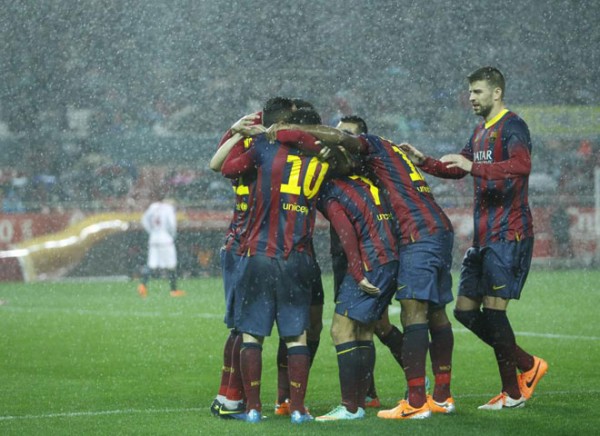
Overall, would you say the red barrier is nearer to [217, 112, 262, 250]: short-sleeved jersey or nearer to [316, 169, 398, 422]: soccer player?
[217, 112, 262, 250]: short-sleeved jersey

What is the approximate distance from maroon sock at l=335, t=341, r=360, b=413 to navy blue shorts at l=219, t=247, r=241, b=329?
62 centimetres

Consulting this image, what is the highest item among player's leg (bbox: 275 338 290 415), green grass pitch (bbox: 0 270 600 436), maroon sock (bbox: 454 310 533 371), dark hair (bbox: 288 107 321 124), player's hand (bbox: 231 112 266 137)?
dark hair (bbox: 288 107 321 124)

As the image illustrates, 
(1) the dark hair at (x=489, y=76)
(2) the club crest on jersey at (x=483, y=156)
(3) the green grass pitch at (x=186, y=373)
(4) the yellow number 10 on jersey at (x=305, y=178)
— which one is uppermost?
(1) the dark hair at (x=489, y=76)

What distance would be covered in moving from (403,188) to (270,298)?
0.95m

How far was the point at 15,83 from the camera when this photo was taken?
26.6 m

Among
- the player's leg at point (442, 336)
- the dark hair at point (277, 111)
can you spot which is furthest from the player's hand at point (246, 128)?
the player's leg at point (442, 336)

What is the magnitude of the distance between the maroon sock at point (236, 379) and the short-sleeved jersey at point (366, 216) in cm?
83

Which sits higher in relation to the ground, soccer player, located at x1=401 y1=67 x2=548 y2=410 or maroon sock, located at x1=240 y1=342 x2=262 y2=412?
soccer player, located at x1=401 y1=67 x2=548 y2=410

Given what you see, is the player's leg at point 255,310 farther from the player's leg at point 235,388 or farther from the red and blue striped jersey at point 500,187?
Result: the red and blue striped jersey at point 500,187

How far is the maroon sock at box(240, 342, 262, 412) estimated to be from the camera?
243 inches

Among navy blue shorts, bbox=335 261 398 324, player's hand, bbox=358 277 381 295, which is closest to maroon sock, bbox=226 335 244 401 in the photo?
navy blue shorts, bbox=335 261 398 324

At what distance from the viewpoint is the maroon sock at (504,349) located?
6727mm

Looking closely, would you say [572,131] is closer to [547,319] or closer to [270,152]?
[547,319]

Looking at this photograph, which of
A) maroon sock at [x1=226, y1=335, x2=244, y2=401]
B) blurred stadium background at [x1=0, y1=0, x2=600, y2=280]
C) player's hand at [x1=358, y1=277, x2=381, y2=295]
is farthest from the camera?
blurred stadium background at [x1=0, y1=0, x2=600, y2=280]
